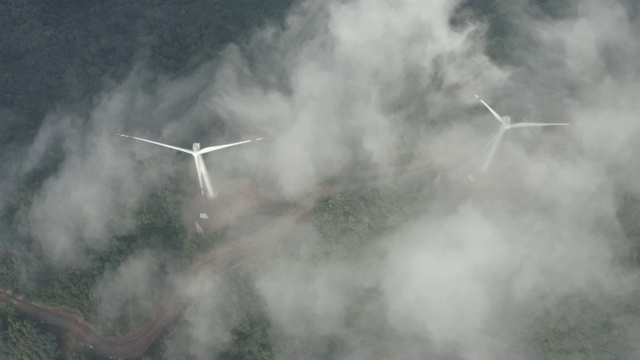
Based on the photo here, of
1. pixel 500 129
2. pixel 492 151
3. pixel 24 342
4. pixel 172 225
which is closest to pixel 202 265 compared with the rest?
pixel 172 225

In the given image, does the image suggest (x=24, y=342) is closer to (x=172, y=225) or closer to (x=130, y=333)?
(x=130, y=333)

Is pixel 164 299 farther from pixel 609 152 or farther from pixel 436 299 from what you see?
pixel 609 152

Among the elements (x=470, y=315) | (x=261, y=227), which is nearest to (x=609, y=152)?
(x=470, y=315)

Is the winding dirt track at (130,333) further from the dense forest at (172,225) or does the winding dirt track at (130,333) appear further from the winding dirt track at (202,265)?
the dense forest at (172,225)

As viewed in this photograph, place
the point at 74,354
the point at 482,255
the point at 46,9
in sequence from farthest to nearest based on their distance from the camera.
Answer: the point at 46,9 → the point at 482,255 → the point at 74,354

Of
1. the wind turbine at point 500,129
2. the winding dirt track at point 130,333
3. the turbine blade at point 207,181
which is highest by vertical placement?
the wind turbine at point 500,129

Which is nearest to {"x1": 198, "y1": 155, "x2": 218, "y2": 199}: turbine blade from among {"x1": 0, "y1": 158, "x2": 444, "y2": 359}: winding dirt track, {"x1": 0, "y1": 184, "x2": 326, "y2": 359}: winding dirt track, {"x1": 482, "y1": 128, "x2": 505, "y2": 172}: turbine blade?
{"x1": 0, "y1": 158, "x2": 444, "y2": 359}: winding dirt track

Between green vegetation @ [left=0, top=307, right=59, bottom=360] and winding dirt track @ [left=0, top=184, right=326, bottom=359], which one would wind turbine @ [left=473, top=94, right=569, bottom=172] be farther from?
green vegetation @ [left=0, top=307, right=59, bottom=360]

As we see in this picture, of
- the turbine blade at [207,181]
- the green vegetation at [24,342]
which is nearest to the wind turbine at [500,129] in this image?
the turbine blade at [207,181]
